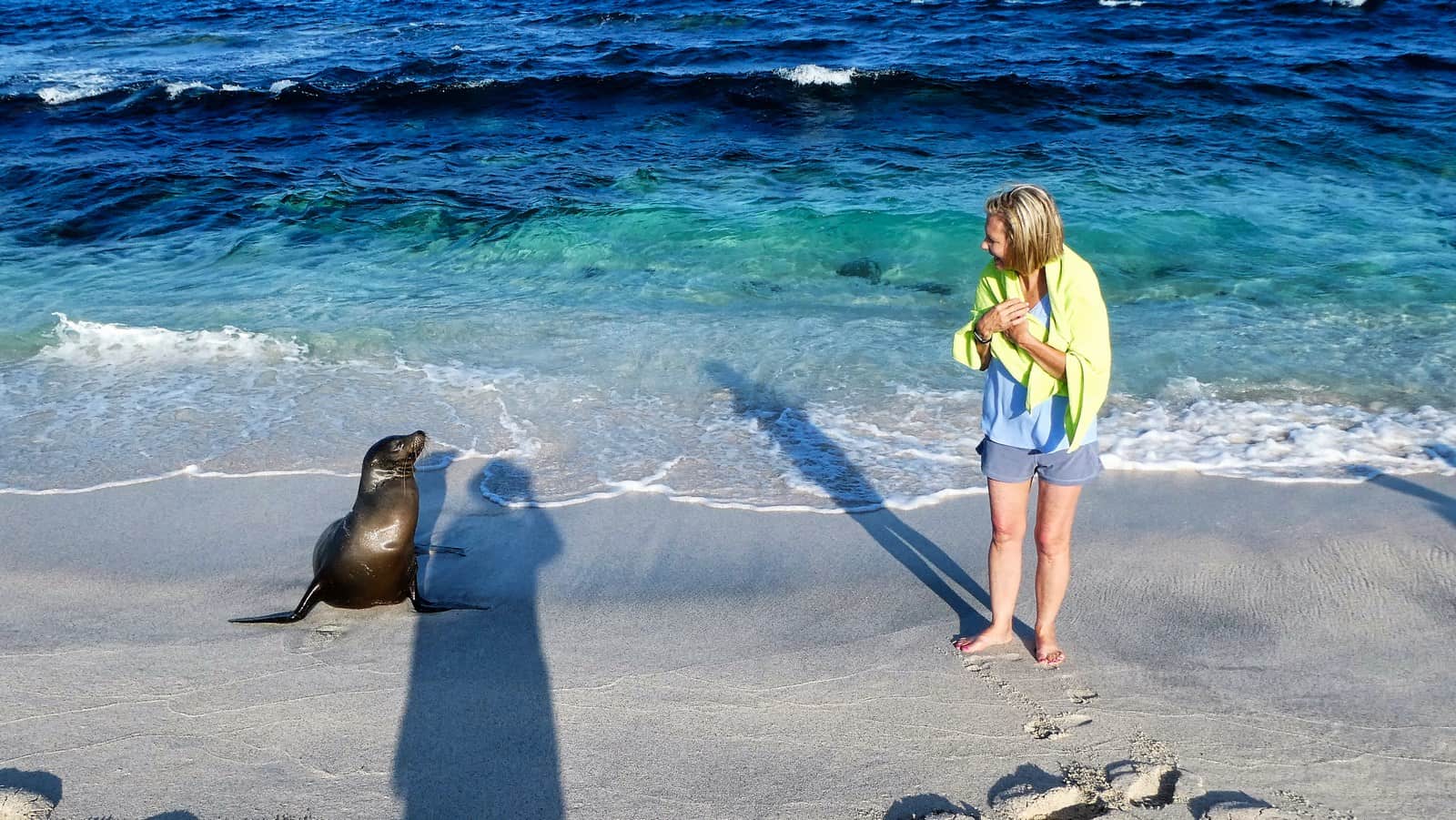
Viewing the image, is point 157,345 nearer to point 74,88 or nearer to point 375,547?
point 375,547

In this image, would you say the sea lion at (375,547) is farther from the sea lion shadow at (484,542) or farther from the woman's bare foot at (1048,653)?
the woman's bare foot at (1048,653)

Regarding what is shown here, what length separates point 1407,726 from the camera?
11.9 ft

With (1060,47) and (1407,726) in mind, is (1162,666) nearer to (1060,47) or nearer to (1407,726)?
(1407,726)

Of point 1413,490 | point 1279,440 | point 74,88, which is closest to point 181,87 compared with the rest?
point 74,88

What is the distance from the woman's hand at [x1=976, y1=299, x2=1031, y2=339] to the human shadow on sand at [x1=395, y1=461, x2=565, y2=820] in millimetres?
2028

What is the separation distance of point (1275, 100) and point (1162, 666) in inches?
518

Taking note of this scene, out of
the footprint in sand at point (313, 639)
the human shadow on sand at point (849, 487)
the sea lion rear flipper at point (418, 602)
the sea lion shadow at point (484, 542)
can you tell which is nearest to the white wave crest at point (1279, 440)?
the human shadow on sand at point (849, 487)

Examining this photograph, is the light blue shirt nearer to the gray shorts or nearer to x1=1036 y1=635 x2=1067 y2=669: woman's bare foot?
the gray shorts

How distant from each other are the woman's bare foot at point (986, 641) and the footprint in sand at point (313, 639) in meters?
2.54

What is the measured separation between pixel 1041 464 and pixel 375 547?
2.75 m

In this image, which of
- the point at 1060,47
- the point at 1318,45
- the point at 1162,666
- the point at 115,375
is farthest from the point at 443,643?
the point at 1318,45

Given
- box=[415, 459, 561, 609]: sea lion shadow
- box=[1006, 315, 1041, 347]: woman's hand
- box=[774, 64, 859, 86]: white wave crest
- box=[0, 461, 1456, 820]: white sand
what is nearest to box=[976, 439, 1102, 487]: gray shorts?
box=[1006, 315, 1041, 347]: woman's hand

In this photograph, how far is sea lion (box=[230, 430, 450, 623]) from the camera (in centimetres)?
452

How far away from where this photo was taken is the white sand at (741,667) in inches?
135
